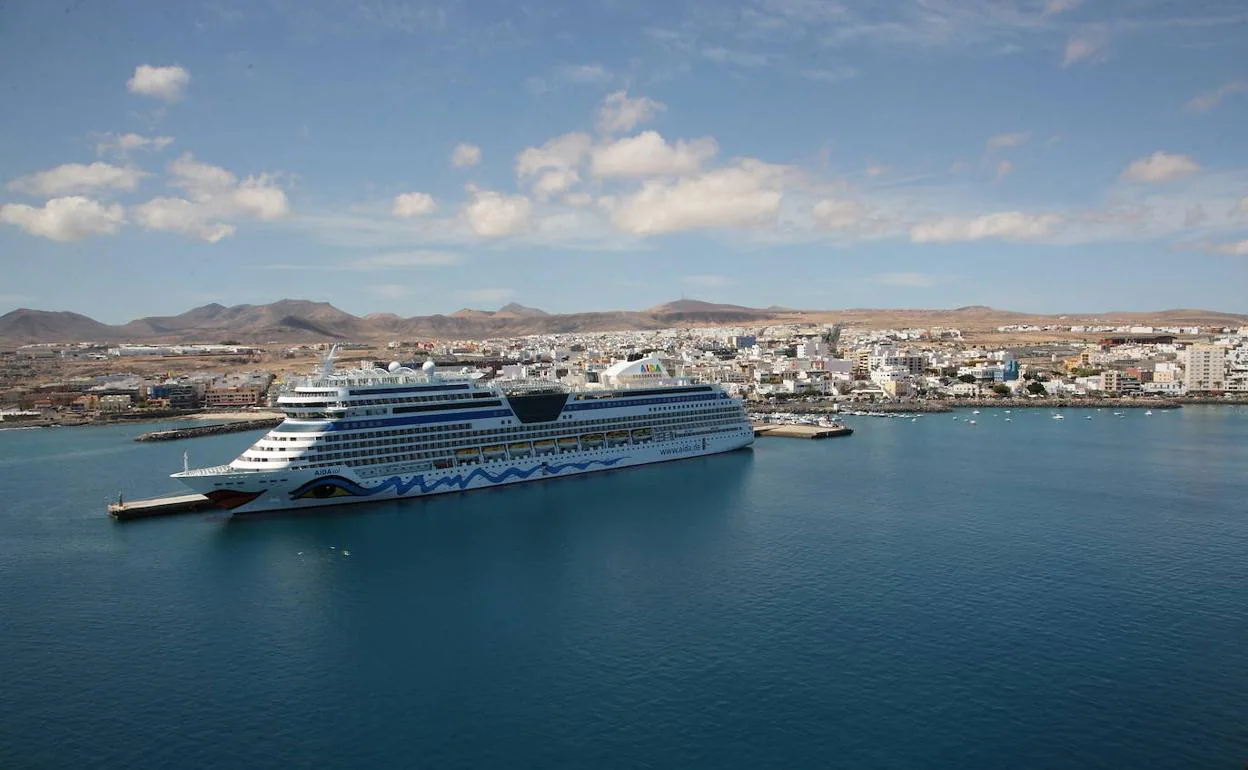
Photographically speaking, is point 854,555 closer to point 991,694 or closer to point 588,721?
point 991,694

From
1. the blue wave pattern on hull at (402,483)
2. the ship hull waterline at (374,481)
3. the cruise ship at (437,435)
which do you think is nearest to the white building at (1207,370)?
the cruise ship at (437,435)

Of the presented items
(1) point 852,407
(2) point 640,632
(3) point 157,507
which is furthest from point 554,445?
(1) point 852,407

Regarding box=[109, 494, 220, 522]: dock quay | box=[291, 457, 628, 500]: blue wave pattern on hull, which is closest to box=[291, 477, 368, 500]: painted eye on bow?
box=[291, 457, 628, 500]: blue wave pattern on hull

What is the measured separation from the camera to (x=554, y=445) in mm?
20656

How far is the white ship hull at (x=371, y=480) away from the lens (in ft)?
53.0

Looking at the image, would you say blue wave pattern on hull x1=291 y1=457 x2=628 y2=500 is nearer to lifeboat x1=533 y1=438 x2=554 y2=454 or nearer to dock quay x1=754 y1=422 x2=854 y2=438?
lifeboat x1=533 y1=438 x2=554 y2=454

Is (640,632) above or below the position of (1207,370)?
below

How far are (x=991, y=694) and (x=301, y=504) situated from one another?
13.0 meters

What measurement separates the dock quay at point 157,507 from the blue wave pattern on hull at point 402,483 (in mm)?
2482

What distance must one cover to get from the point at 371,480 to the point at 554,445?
4.81m

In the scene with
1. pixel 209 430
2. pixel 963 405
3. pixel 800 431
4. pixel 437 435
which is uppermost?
pixel 437 435

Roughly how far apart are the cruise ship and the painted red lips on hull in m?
0.03

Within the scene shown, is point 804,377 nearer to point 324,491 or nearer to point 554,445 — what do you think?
point 554,445

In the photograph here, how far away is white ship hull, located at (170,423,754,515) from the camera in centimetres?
1616
